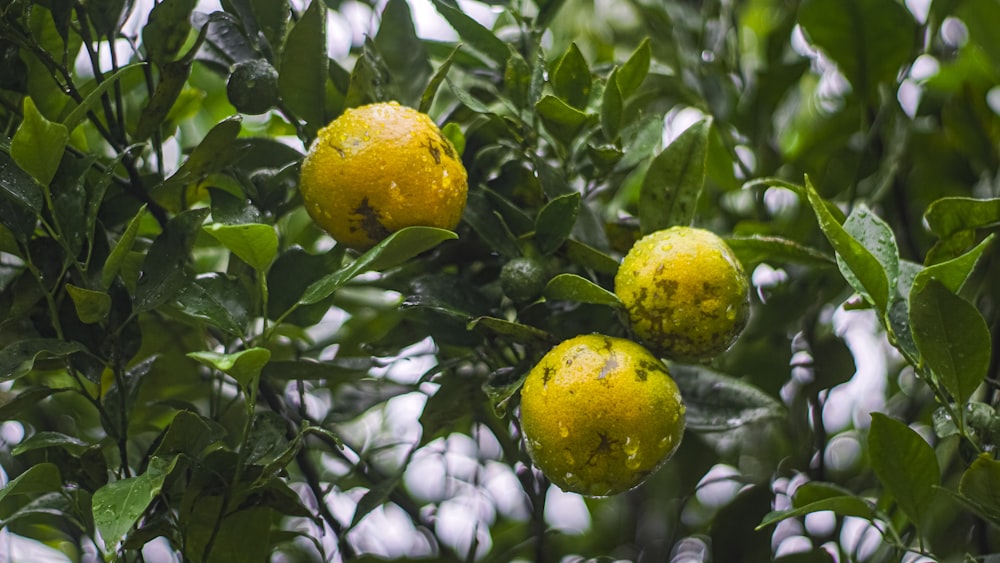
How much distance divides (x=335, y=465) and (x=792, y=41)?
3.10ft

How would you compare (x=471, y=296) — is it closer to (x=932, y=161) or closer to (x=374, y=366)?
(x=374, y=366)

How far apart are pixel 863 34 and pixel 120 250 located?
3.06 ft

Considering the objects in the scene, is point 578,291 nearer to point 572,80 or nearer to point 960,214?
point 572,80

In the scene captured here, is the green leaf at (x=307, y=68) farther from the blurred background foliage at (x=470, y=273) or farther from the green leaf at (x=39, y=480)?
the green leaf at (x=39, y=480)

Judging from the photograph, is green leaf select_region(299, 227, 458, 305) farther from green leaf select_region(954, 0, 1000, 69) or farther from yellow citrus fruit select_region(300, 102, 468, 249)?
green leaf select_region(954, 0, 1000, 69)

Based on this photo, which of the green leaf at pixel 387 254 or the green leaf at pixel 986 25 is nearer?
the green leaf at pixel 387 254

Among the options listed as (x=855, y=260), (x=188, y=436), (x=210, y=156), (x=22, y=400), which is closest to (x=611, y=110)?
(x=855, y=260)

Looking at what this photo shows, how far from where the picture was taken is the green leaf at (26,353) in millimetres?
764

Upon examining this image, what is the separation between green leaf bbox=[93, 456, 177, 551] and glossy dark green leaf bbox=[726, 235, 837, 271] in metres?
0.55

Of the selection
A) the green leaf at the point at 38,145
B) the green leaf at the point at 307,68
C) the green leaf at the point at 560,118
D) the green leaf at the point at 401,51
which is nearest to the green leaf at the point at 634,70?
the green leaf at the point at 560,118

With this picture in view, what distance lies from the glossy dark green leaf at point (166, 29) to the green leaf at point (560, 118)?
0.34 m

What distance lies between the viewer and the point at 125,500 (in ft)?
2.37

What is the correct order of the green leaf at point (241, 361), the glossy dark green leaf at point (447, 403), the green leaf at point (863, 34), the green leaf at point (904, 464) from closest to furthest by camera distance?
1. the green leaf at point (241, 361)
2. the green leaf at point (904, 464)
3. the glossy dark green leaf at point (447, 403)
4. the green leaf at point (863, 34)

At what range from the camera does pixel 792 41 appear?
1.47m
